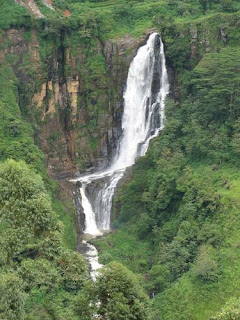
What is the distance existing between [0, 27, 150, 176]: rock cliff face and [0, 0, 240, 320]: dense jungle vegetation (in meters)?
0.46

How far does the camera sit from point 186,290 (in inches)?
911

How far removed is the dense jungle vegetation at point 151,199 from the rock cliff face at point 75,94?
1.50 feet

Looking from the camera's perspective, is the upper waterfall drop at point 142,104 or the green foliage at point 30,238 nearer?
the green foliage at point 30,238

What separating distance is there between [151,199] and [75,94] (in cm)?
1040

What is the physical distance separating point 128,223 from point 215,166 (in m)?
6.09

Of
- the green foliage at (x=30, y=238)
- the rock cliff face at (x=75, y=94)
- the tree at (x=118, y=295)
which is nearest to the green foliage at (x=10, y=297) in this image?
the green foliage at (x=30, y=238)

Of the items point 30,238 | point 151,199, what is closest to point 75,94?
point 151,199

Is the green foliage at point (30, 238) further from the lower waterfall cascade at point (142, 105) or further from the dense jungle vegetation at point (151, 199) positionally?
the lower waterfall cascade at point (142, 105)

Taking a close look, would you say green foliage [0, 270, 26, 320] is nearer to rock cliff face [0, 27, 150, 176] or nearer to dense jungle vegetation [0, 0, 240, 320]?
dense jungle vegetation [0, 0, 240, 320]

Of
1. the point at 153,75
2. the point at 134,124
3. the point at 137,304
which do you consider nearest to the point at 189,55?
the point at 153,75

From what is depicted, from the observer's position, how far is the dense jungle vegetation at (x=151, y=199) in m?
14.6

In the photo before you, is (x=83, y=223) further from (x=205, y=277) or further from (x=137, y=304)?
(x=137, y=304)

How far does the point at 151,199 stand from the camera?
1176 inches

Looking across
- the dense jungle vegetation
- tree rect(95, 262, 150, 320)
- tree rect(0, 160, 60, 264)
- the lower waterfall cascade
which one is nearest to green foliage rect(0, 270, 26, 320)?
the dense jungle vegetation
